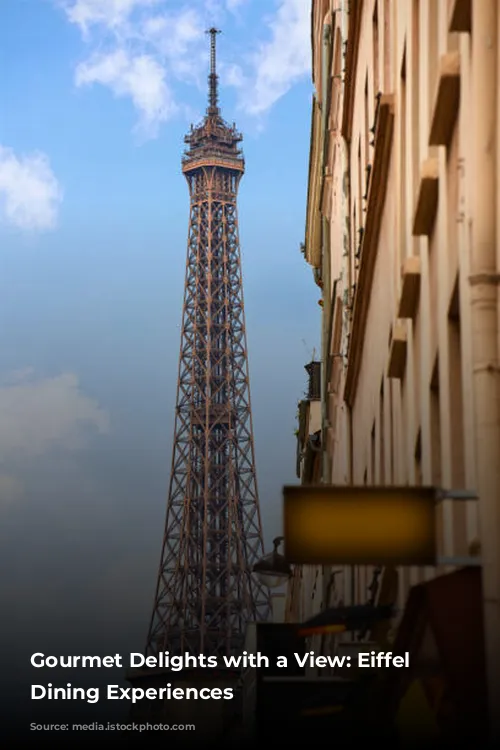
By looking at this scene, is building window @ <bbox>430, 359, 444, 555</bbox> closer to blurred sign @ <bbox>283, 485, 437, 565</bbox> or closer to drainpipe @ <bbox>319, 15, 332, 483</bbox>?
blurred sign @ <bbox>283, 485, 437, 565</bbox>

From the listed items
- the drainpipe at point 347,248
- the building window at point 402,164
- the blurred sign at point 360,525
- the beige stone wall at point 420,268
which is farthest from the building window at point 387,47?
the blurred sign at point 360,525

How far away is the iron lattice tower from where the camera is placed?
11962 centimetres

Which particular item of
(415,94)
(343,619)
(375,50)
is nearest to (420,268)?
(415,94)

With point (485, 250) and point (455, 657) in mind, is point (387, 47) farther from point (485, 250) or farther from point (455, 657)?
point (455, 657)

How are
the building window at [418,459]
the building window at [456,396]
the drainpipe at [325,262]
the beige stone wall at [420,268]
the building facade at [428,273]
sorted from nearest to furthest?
1. the building facade at [428,273]
2. the beige stone wall at [420,268]
3. the building window at [456,396]
4. the building window at [418,459]
5. the drainpipe at [325,262]

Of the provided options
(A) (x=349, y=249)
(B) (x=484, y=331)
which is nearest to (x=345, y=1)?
(A) (x=349, y=249)

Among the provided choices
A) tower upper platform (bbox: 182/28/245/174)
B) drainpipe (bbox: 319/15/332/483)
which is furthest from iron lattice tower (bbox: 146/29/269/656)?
drainpipe (bbox: 319/15/332/483)

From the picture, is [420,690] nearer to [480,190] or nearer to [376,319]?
[480,190]

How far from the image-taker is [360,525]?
815 centimetres

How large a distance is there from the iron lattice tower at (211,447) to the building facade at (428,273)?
96146mm

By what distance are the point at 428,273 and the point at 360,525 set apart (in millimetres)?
3986

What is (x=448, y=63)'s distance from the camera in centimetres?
991

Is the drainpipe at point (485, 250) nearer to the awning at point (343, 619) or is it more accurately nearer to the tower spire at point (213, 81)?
the awning at point (343, 619)

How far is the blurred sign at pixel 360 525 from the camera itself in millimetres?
8117
